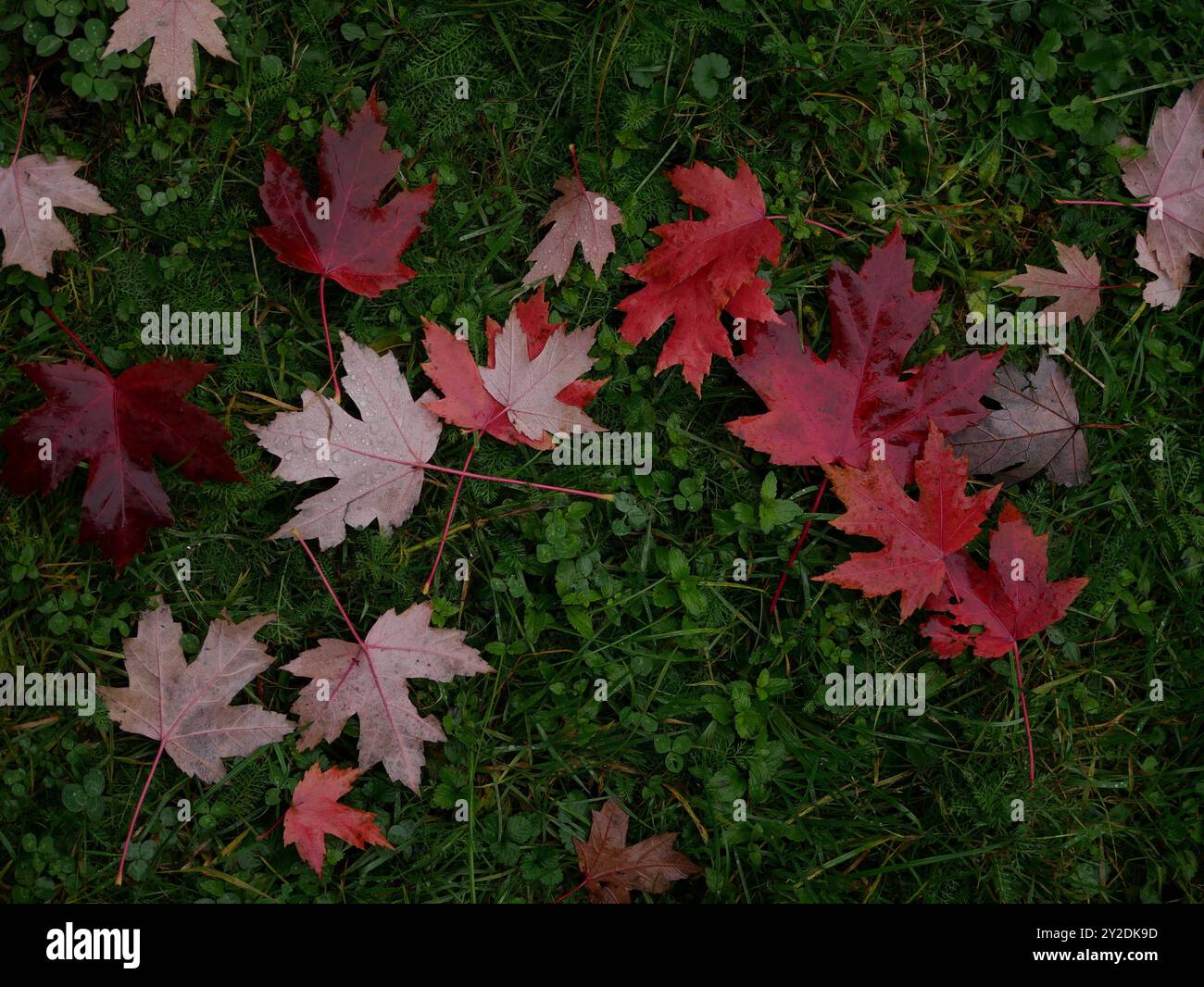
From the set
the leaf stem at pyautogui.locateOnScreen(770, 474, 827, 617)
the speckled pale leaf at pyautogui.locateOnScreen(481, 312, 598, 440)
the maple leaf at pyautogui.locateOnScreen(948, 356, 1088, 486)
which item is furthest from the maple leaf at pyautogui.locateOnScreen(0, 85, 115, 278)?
the maple leaf at pyautogui.locateOnScreen(948, 356, 1088, 486)

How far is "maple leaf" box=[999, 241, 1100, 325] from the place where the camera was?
8.98 ft

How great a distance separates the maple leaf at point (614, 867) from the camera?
254 centimetres

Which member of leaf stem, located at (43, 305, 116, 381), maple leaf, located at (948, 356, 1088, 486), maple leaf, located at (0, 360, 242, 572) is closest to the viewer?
maple leaf, located at (0, 360, 242, 572)

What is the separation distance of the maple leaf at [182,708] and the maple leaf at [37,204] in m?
1.12

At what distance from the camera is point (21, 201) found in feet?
8.25

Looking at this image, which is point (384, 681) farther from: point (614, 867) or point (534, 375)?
point (534, 375)

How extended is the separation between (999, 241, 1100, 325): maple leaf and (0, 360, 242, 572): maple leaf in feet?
8.25

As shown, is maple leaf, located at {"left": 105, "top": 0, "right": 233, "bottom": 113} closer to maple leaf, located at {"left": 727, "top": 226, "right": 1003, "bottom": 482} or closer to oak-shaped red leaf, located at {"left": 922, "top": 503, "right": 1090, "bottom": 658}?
maple leaf, located at {"left": 727, "top": 226, "right": 1003, "bottom": 482}

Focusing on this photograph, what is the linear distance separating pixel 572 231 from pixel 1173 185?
1.95m
